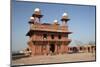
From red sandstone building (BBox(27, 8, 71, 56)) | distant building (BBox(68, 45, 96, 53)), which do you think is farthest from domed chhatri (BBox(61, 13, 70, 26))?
distant building (BBox(68, 45, 96, 53))

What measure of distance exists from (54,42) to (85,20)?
1.81 feet

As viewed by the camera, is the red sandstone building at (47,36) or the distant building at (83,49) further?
the distant building at (83,49)

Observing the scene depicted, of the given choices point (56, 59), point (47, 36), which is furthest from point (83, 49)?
point (47, 36)

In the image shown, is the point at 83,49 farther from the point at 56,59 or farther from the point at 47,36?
the point at 47,36

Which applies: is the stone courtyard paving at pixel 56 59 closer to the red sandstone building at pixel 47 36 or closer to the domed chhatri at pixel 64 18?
the red sandstone building at pixel 47 36

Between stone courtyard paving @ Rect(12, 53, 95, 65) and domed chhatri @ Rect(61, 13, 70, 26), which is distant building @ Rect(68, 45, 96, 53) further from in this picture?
domed chhatri @ Rect(61, 13, 70, 26)

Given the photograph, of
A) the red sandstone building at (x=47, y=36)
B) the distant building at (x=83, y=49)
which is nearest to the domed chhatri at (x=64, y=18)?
the red sandstone building at (x=47, y=36)

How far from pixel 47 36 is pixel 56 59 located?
0.32m

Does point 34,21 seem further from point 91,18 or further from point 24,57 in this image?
point 91,18

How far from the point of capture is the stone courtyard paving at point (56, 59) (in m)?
2.60

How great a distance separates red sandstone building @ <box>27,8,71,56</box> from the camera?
2648 millimetres

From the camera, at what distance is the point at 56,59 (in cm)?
276

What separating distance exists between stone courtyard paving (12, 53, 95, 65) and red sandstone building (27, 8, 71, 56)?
59 millimetres

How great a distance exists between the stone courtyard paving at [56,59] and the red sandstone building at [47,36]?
0.06 metres
